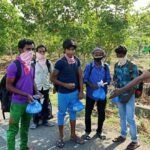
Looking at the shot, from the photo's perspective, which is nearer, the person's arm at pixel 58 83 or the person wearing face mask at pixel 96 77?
the person's arm at pixel 58 83

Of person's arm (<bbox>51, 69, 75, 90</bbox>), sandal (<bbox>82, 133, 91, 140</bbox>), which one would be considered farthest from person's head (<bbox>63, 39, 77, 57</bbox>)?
sandal (<bbox>82, 133, 91, 140</bbox>)

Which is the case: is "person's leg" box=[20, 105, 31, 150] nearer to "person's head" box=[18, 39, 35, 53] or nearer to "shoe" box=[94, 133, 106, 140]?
"person's head" box=[18, 39, 35, 53]

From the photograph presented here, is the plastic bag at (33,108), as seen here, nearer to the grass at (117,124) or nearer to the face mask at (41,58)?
the face mask at (41,58)

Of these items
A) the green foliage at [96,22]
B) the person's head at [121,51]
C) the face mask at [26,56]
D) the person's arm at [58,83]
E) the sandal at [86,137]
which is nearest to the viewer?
the face mask at [26,56]

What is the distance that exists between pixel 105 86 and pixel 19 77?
1.82m

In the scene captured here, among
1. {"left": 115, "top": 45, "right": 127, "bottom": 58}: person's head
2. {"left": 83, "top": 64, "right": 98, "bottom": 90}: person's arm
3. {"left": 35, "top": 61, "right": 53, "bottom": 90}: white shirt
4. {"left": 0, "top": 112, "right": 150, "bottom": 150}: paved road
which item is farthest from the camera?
{"left": 35, "top": 61, "right": 53, "bottom": 90}: white shirt

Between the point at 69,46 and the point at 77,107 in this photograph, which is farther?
the point at 77,107

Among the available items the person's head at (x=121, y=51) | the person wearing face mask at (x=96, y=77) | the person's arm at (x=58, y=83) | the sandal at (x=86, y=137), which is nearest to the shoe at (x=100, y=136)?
the person wearing face mask at (x=96, y=77)

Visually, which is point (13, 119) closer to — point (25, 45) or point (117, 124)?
point (25, 45)

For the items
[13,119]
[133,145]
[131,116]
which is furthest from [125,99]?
[13,119]

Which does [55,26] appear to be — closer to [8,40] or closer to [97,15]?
[97,15]

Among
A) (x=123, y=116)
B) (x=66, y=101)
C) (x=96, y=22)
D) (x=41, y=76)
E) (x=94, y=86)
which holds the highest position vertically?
(x=96, y=22)

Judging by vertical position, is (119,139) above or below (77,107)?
below

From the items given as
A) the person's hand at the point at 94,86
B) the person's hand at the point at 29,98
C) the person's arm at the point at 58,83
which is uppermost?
the person's arm at the point at 58,83
